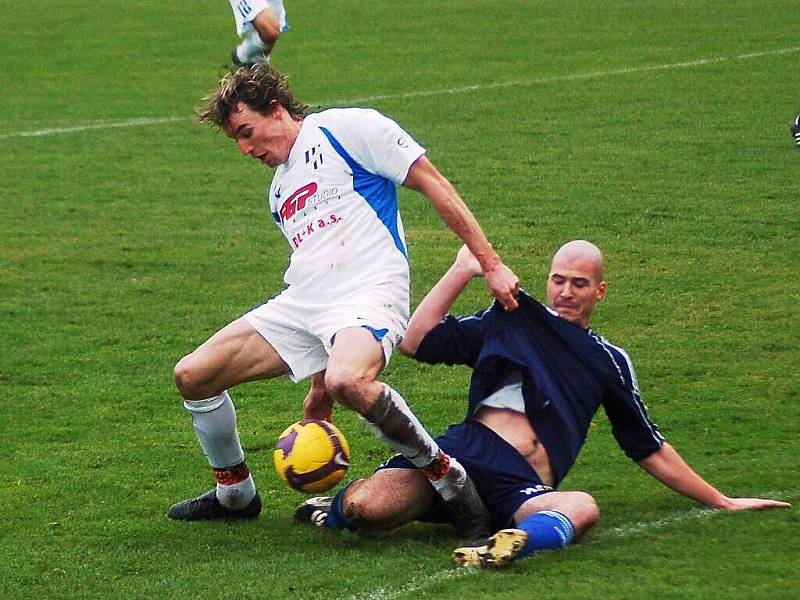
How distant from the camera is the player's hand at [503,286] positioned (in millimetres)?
5801

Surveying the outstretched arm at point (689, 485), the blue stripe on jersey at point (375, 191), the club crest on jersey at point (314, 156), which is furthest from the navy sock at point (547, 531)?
the club crest on jersey at point (314, 156)

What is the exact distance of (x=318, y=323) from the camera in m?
6.05

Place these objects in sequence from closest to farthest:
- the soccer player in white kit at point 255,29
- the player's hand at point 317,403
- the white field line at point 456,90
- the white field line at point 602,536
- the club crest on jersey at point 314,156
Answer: the white field line at point 602,536, the club crest on jersey at point 314,156, the player's hand at point 317,403, the soccer player in white kit at point 255,29, the white field line at point 456,90

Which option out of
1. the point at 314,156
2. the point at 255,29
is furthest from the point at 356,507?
the point at 255,29

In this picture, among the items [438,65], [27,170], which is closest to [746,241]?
[27,170]

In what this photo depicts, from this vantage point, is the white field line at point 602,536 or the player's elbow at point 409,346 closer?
the white field line at point 602,536

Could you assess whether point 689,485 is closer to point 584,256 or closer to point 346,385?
point 584,256

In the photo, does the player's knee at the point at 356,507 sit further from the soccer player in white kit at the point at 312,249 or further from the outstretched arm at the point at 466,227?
the outstretched arm at the point at 466,227

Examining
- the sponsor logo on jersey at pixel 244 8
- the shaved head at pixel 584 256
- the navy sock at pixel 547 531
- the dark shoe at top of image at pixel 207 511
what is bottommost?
the dark shoe at top of image at pixel 207 511

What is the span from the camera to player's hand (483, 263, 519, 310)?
228 inches

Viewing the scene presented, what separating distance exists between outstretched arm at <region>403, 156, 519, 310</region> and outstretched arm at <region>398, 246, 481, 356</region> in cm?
26

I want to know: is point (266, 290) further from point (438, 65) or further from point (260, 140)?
point (438, 65)

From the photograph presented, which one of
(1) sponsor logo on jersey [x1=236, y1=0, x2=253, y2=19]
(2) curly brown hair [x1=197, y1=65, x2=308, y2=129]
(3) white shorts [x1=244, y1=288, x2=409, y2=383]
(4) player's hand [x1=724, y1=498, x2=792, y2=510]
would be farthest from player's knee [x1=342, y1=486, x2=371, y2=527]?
(1) sponsor logo on jersey [x1=236, y1=0, x2=253, y2=19]

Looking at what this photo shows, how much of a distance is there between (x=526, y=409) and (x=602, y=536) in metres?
0.61
